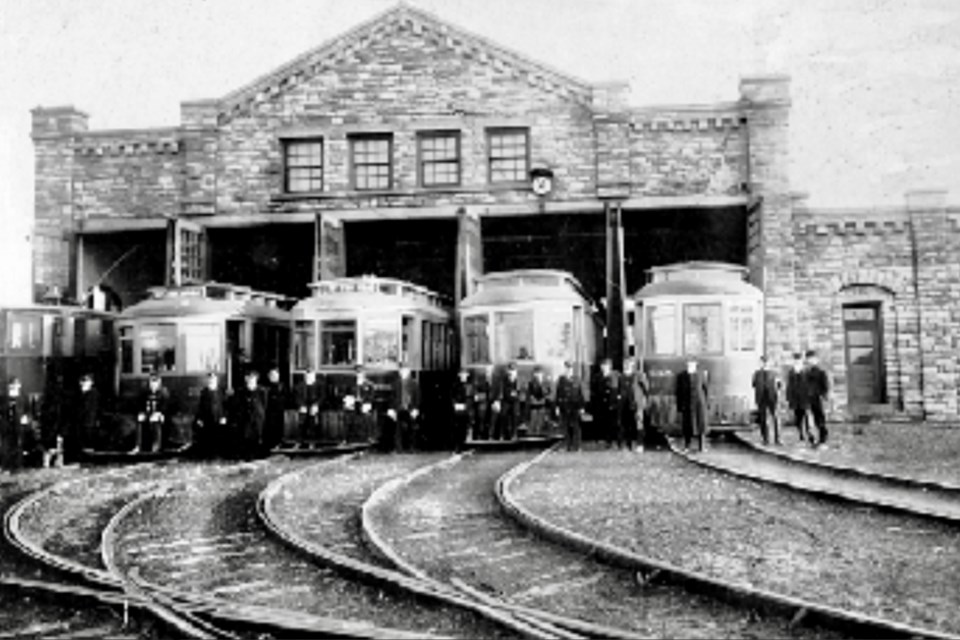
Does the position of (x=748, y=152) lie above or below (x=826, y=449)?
above

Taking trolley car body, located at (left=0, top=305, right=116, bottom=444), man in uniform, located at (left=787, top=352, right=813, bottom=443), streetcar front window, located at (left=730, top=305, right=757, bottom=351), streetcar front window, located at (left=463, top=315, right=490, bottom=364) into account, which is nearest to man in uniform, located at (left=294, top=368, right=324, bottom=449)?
streetcar front window, located at (left=463, top=315, right=490, bottom=364)

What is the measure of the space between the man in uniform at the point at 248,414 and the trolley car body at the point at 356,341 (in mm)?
1160

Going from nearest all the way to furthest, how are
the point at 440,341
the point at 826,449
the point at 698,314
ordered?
the point at 826,449, the point at 698,314, the point at 440,341

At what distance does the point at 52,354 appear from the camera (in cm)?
1691

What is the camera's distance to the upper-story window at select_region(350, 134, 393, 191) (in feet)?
74.2

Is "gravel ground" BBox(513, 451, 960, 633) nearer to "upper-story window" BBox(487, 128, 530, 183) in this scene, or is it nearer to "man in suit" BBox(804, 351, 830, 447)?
"man in suit" BBox(804, 351, 830, 447)

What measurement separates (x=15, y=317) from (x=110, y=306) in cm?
807

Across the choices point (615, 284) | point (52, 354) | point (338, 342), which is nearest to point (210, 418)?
point (338, 342)

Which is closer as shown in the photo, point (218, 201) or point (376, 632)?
point (376, 632)

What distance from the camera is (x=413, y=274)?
2597 cm

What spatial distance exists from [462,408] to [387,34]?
413 inches

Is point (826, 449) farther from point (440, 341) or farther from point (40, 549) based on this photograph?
point (40, 549)

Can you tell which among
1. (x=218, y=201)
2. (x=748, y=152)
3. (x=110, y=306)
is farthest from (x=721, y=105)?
(x=110, y=306)

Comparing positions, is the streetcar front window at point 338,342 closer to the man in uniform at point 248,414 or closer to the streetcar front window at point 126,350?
the man in uniform at point 248,414
